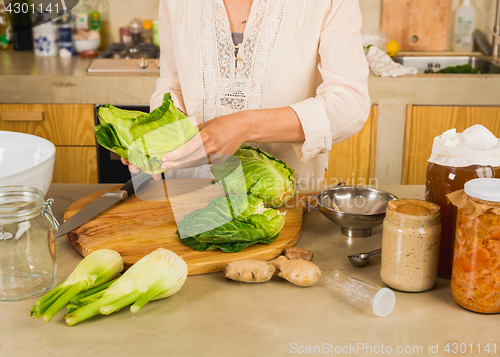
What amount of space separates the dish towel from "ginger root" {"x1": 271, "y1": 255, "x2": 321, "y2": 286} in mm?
1777

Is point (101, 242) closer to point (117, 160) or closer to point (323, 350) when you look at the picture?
point (323, 350)

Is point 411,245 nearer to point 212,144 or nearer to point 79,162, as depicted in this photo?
point 212,144

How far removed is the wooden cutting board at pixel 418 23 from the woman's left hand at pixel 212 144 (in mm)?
2142

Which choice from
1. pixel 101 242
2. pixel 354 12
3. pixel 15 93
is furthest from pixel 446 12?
pixel 101 242

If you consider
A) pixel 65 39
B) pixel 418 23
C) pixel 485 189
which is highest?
pixel 418 23

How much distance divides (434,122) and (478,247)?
1857mm

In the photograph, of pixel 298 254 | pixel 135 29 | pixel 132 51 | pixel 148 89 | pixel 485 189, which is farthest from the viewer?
pixel 135 29

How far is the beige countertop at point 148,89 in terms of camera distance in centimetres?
238

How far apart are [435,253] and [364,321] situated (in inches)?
6.6

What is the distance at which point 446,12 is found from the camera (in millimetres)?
2875

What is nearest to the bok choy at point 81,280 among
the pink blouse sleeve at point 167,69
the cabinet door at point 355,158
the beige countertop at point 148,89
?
the pink blouse sleeve at point 167,69

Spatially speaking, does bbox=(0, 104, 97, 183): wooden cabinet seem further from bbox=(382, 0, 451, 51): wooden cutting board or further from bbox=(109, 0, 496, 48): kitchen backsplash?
bbox=(382, 0, 451, 51): wooden cutting board

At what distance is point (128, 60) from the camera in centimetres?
261

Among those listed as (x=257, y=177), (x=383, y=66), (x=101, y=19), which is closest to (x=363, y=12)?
(x=383, y=66)
